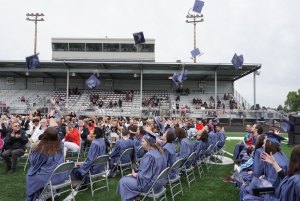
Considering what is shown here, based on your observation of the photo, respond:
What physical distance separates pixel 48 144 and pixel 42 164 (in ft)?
1.24

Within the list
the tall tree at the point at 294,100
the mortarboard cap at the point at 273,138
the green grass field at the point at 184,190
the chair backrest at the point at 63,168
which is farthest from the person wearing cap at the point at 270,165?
the tall tree at the point at 294,100

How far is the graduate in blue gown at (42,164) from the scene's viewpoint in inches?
219

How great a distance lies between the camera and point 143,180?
5.33 metres

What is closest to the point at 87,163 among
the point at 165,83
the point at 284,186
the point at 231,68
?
the point at 284,186

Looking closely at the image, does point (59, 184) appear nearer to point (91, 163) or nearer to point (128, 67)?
point (91, 163)

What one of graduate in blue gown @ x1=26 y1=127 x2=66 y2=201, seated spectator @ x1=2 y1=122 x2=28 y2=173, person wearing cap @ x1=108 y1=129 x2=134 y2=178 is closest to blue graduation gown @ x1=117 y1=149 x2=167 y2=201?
graduate in blue gown @ x1=26 y1=127 x2=66 y2=201

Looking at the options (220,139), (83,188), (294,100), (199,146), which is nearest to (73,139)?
(83,188)

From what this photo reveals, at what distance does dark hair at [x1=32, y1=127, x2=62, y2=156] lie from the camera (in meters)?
5.71

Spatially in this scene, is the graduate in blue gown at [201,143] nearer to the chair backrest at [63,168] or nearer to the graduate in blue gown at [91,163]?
the graduate in blue gown at [91,163]

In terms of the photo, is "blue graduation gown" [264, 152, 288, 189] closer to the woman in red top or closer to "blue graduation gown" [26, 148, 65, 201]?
"blue graduation gown" [26, 148, 65, 201]

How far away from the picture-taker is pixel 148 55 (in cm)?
3809

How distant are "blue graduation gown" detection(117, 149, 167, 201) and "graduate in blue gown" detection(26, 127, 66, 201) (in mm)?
1230

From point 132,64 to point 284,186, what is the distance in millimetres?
26789

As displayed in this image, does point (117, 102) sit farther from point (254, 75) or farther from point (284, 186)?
point (284, 186)
